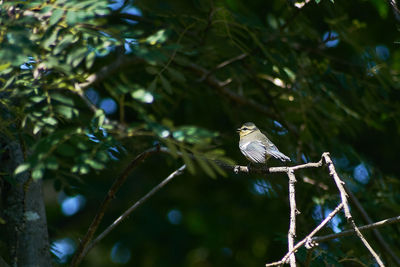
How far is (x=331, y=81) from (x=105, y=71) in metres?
1.93

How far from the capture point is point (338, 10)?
150 inches

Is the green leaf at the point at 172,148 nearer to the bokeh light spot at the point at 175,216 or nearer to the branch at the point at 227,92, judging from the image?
the branch at the point at 227,92

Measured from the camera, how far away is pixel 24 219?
2885mm

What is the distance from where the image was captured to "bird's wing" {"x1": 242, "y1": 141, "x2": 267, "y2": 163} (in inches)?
149

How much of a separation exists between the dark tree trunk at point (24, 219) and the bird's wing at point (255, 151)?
156cm

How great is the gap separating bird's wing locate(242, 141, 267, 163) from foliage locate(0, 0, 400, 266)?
0.71 ft

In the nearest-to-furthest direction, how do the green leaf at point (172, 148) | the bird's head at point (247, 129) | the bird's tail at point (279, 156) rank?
the green leaf at point (172, 148) < the bird's tail at point (279, 156) < the bird's head at point (247, 129)

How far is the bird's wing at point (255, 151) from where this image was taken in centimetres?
377

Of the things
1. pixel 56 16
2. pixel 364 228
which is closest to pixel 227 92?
pixel 364 228

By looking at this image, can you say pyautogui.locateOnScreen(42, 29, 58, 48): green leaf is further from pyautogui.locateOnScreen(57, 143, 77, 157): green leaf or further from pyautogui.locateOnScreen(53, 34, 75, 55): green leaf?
pyautogui.locateOnScreen(57, 143, 77, 157): green leaf

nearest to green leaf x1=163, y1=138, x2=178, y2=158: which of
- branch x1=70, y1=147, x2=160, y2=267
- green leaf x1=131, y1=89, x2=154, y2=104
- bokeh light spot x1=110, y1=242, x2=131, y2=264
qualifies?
green leaf x1=131, y1=89, x2=154, y2=104

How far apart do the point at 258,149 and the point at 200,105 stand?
5.33 feet

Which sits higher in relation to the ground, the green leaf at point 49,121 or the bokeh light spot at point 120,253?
the green leaf at point 49,121

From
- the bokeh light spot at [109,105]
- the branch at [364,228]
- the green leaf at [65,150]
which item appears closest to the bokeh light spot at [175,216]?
the bokeh light spot at [109,105]
